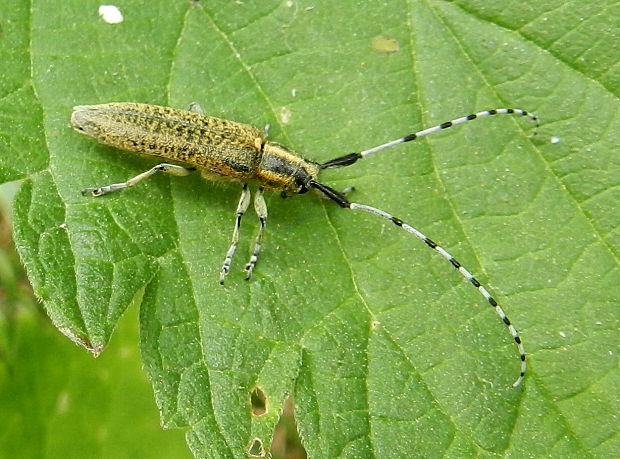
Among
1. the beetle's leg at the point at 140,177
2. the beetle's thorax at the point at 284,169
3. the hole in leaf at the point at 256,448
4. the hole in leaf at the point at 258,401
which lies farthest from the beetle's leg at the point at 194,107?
the hole in leaf at the point at 256,448

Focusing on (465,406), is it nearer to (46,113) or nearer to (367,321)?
(367,321)

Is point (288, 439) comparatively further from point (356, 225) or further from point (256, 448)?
point (356, 225)

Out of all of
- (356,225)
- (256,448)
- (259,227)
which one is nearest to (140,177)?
(259,227)

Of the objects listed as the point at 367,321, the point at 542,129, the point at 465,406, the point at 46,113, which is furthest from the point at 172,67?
the point at 465,406

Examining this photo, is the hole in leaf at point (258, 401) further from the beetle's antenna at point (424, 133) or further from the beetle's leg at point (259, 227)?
the beetle's antenna at point (424, 133)

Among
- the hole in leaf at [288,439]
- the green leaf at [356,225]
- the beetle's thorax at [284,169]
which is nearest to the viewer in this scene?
the green leaf at [356,225]

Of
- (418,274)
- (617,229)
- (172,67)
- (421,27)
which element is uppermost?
(421,27)
